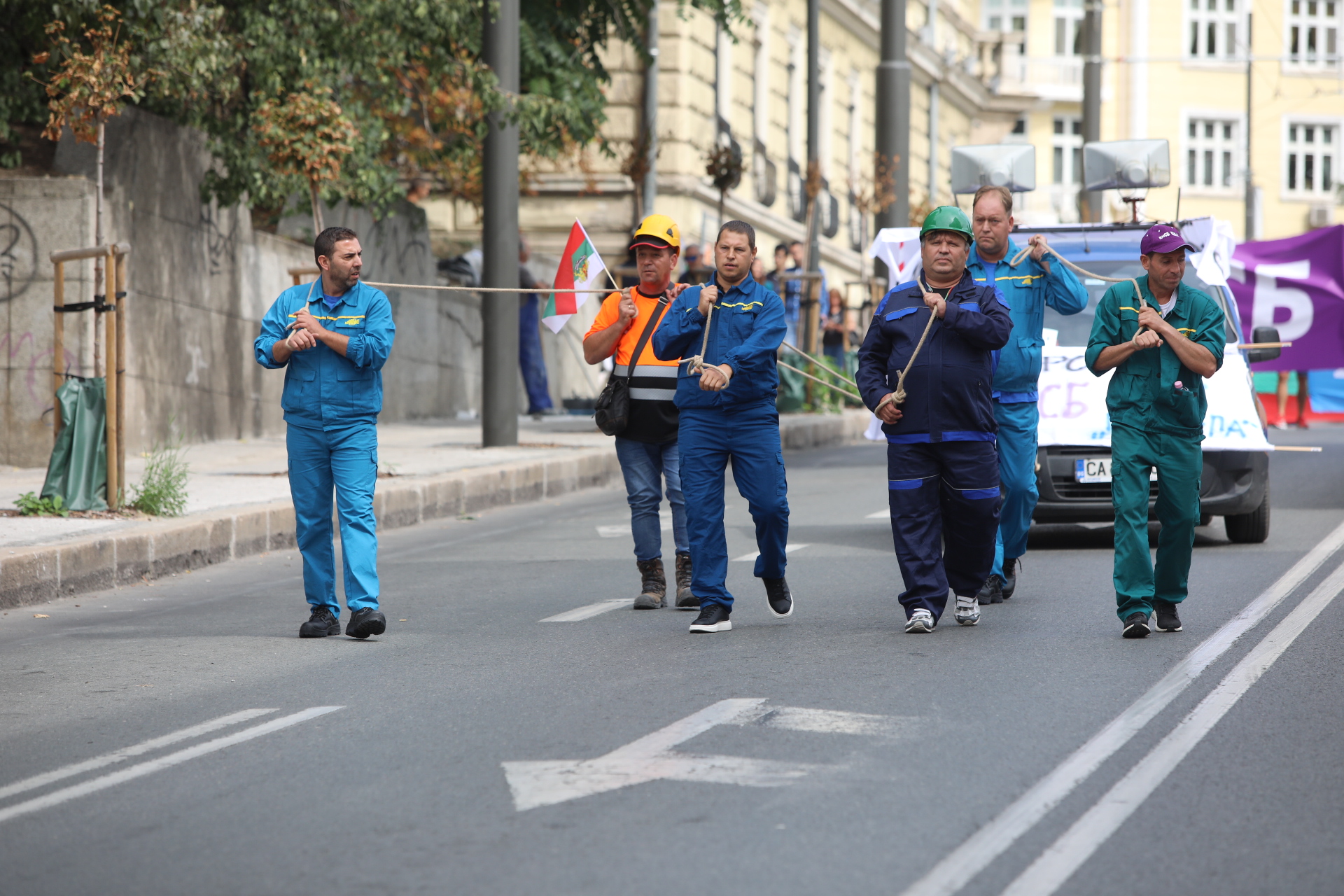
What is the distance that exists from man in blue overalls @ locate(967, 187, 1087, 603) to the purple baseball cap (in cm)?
102

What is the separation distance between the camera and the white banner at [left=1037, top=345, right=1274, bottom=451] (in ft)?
36.1

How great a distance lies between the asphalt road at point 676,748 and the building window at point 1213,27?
174ft

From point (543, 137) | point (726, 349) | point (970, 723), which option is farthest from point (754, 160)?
point (970, 723)

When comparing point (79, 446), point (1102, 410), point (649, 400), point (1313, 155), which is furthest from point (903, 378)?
point (1313, 155)

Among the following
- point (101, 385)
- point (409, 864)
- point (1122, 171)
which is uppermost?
point (1122, 171)

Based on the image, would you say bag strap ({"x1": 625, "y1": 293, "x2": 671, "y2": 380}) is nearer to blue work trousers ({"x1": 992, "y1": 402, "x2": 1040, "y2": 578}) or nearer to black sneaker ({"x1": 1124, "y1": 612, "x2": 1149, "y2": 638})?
blue work trousers ({"x1": 992, "y1": 402, "x2": 1040, "y2": 578})

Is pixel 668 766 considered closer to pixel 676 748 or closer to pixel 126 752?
pixel 676 748

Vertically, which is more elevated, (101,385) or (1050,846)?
(101,385)

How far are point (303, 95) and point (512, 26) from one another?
3150 mm

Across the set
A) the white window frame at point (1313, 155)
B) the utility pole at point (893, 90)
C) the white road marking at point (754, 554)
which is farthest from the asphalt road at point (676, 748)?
the white window frame at point (1313, 155)

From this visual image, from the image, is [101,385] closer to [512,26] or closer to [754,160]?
[512,26]

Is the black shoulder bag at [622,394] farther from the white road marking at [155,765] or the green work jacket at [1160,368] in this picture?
the white road marking at [155,765]

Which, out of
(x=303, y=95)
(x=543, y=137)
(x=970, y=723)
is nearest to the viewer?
(x=970, y=723)

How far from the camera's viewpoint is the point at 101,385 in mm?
11555
